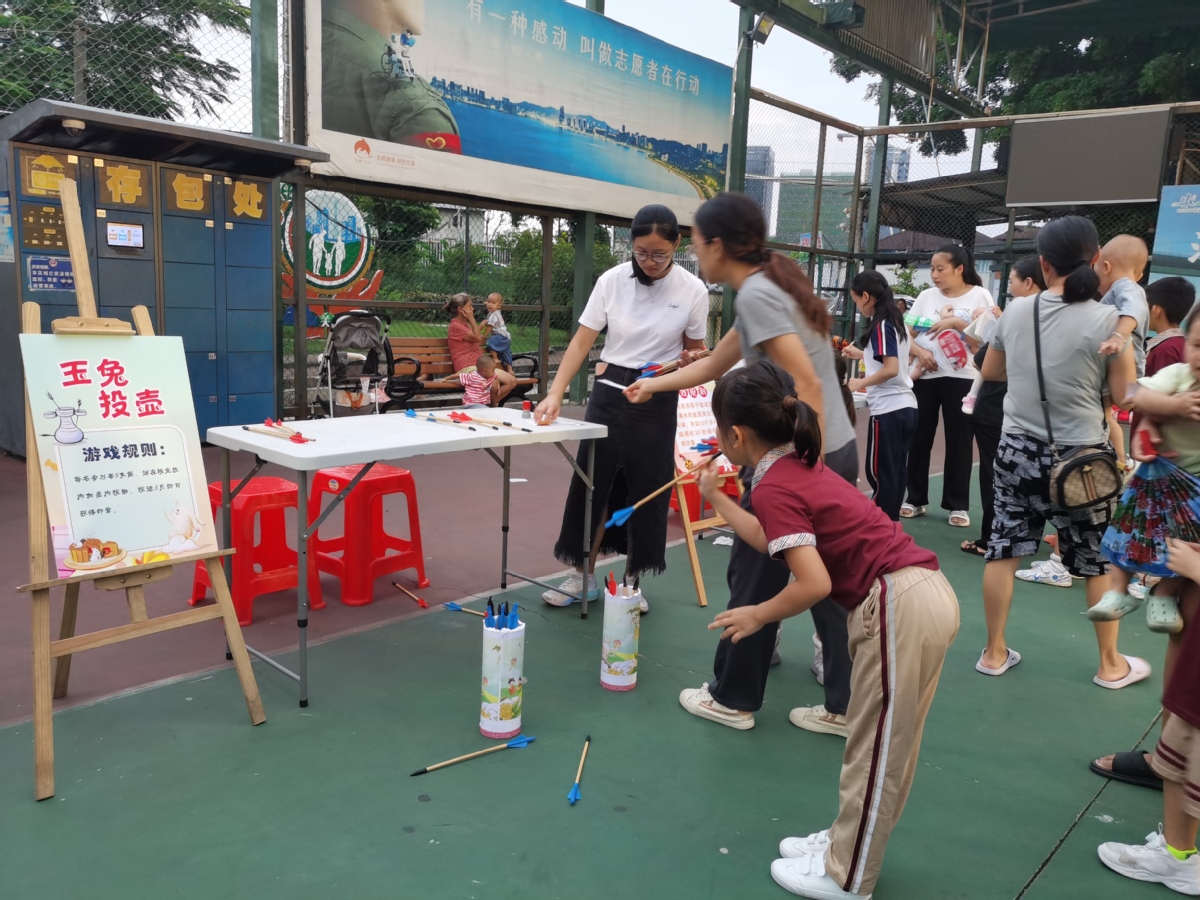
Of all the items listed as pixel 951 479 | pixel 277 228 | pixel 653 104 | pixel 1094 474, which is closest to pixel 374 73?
pixel 277 228

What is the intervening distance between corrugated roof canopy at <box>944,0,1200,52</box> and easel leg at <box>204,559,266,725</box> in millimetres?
15882

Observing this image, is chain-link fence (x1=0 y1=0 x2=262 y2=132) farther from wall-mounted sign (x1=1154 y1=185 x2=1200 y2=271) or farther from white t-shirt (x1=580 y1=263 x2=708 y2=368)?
wall-mounted sign (x1=1154 y1=185 x2=1200 y2=271)

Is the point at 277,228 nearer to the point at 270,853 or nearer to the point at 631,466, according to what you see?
the point at 631,466

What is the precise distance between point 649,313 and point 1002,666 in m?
2.02

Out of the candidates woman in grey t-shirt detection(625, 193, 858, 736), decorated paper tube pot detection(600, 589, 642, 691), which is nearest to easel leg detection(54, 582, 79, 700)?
decorated paper tube pot detection(600, 589, 642, 691)

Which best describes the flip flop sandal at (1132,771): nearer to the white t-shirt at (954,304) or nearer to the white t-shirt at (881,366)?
the white t-shirt at (881,366)

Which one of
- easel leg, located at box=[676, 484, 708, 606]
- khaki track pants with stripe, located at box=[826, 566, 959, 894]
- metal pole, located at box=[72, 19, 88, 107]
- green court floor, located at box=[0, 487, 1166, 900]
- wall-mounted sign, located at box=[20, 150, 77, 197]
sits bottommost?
green court floor, located at box=[0, 487, 1166, 900]

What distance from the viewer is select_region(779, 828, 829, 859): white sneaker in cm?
220

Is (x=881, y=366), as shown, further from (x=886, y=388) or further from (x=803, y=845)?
(x=803, y=845)

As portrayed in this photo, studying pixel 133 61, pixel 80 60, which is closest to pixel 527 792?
pixel 80 60

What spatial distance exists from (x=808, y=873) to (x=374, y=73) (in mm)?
7218

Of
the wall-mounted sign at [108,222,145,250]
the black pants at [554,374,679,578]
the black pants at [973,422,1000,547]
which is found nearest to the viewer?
the black pants at [554,374,679,578]

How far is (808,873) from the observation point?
6.95ft

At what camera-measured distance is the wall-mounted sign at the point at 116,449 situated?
2.47m
